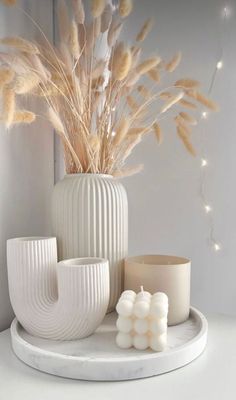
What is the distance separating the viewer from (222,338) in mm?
768

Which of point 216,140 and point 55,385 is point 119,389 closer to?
point 55,385

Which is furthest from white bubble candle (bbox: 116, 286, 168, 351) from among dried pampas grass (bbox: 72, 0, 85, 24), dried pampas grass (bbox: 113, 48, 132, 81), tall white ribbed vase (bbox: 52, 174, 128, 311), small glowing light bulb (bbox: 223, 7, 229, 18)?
small glowing light bulb (bbox: 223, 7, 229, 18)

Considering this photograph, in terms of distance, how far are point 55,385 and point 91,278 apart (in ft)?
0.56

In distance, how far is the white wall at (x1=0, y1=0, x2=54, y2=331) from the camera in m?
0.83

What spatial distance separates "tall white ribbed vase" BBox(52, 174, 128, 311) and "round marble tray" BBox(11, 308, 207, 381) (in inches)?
6.4

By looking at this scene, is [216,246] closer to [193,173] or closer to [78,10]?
[193,173]

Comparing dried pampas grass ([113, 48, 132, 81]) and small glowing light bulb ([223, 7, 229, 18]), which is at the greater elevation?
small glowing light bulb ([223, 7, 229, 18])

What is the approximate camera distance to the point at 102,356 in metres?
0.63

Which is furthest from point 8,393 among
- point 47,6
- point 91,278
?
point 47,6

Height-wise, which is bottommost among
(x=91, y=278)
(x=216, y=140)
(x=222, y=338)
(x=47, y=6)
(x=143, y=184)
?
(x=222, y=338)

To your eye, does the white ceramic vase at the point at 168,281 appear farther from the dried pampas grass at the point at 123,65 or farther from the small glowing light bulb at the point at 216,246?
the dried pampas grass at the point at 123,65

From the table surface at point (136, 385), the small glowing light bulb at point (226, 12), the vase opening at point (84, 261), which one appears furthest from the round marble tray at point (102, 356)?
the small glowing light bulb at point (226, 12)

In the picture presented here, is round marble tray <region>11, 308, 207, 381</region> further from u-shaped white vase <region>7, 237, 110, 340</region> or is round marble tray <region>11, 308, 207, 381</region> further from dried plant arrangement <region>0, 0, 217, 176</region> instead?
dried plant arrangement <region>0, 0, 217, 176</region>

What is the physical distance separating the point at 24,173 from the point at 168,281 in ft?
1.31
